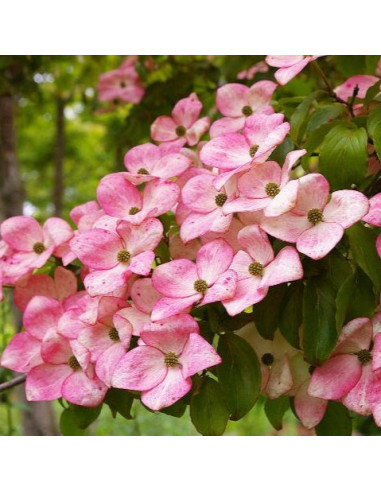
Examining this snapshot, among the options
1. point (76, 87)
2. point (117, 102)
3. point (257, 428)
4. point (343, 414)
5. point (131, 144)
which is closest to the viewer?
point (343, 414)

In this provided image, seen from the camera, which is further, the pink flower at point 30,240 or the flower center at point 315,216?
the pink flower at point 30,240

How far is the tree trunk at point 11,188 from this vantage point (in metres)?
1.64

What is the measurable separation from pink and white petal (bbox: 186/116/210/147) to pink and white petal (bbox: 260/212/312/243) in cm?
25

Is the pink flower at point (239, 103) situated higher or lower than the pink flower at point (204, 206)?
higher

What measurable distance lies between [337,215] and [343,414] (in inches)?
8.6

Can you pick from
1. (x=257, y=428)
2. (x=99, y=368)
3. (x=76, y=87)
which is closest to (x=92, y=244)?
(x=99, y=368)

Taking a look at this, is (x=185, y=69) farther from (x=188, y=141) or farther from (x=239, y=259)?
(x=239, y=259)

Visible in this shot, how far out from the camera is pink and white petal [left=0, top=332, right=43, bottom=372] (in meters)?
0.70

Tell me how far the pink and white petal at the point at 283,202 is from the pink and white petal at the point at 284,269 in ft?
0.11

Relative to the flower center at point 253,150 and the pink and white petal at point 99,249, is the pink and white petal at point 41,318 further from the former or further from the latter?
the flower center at point 253,150

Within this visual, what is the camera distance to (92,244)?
0.64 m

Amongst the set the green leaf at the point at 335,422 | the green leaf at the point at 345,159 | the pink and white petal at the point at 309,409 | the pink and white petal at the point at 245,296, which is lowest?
the green leaf at the point at 335,422

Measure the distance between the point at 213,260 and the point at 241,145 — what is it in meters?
0.13

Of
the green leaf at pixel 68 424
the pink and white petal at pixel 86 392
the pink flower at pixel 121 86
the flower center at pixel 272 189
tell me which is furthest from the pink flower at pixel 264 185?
the pink flower at pixel 121 86
